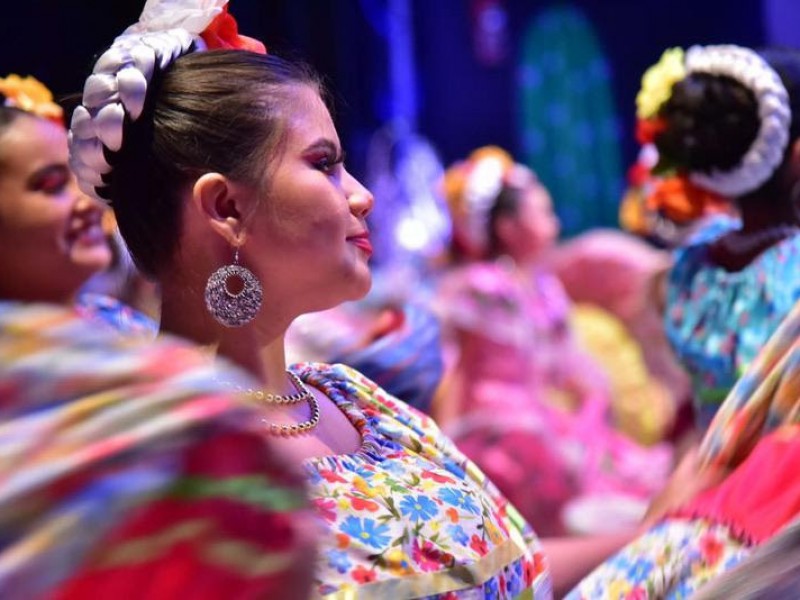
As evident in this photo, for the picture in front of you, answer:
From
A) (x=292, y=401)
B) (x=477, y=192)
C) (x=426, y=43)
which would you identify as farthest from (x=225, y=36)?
(x=426, y=43)

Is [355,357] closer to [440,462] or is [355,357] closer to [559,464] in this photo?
[440,462]

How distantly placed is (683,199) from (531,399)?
2486 mm

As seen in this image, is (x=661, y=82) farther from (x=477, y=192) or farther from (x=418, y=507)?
(x=477, y=192)

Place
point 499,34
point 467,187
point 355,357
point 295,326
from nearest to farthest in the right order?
point 355,357 → point 295,326 → point 467,187 → point 499,34

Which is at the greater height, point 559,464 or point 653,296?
point 653,296

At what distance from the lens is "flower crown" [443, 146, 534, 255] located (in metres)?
5.92

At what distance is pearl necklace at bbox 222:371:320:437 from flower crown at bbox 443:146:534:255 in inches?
170

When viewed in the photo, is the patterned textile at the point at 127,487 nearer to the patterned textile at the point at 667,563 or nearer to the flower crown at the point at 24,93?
the patterned textile at the point at 667,563

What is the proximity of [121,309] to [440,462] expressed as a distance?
126cm

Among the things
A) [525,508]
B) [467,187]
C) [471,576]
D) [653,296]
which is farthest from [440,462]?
[467,187]

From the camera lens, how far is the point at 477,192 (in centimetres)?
596

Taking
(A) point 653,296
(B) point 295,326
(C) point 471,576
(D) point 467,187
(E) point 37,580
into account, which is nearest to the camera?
(E) point 37,580

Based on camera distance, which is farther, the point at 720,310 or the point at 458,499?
the point at 720,310

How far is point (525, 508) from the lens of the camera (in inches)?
166
